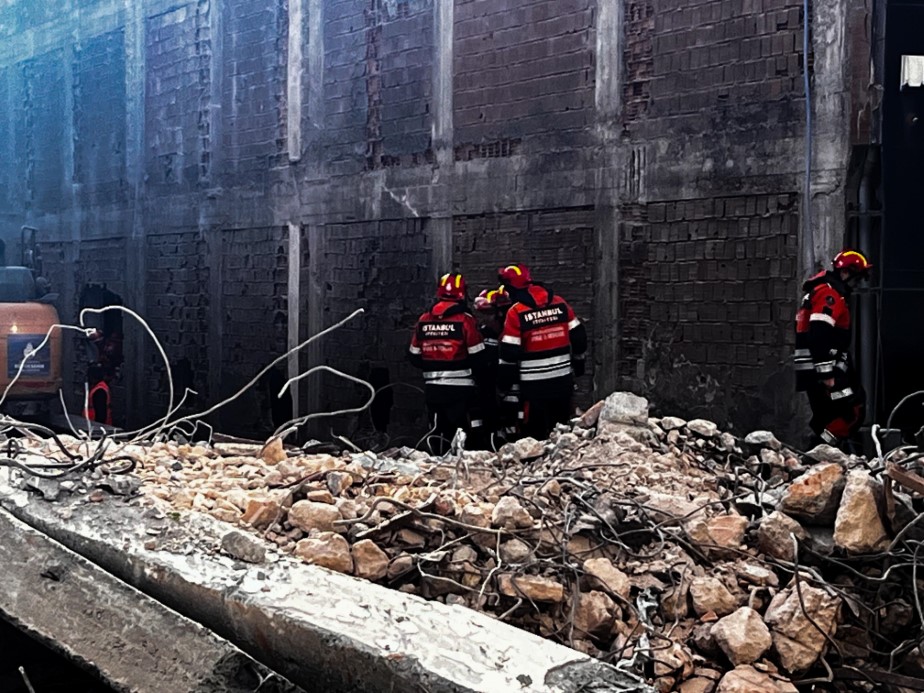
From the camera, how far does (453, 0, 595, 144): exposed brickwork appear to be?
347 inches

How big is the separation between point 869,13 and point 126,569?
20.2 feet

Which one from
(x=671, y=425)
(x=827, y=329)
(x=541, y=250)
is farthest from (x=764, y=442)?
(x=541, y=250)

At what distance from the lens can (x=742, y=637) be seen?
10.6 feet

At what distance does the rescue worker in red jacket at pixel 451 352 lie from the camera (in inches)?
341

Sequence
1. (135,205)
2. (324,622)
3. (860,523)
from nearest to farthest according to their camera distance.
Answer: (324,622) < (860,523) < (135,205)

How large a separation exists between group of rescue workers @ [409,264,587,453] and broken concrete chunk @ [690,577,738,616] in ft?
14.6

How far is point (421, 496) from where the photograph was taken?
3.98m

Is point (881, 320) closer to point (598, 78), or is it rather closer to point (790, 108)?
point (790, 108)

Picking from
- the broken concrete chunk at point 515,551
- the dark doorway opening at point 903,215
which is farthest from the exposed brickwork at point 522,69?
the broken concrete chunk at point 515,551

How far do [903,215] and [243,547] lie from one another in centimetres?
565

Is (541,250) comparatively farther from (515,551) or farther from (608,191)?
(515,551)

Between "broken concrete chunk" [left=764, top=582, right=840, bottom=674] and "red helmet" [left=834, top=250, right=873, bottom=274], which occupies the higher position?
"red helmet" [left=834, top=250, right=873, bottom=274]

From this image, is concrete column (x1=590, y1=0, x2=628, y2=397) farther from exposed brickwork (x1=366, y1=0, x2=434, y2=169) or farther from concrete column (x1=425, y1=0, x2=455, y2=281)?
exposed brickwork (x1=366, y1=0, x2=434, y2=169)

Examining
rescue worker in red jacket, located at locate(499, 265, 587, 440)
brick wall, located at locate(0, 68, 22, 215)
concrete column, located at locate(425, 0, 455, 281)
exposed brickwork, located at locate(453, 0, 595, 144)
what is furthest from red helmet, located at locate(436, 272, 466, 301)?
brick wall, located at locate(0, 68, 22, 215)
